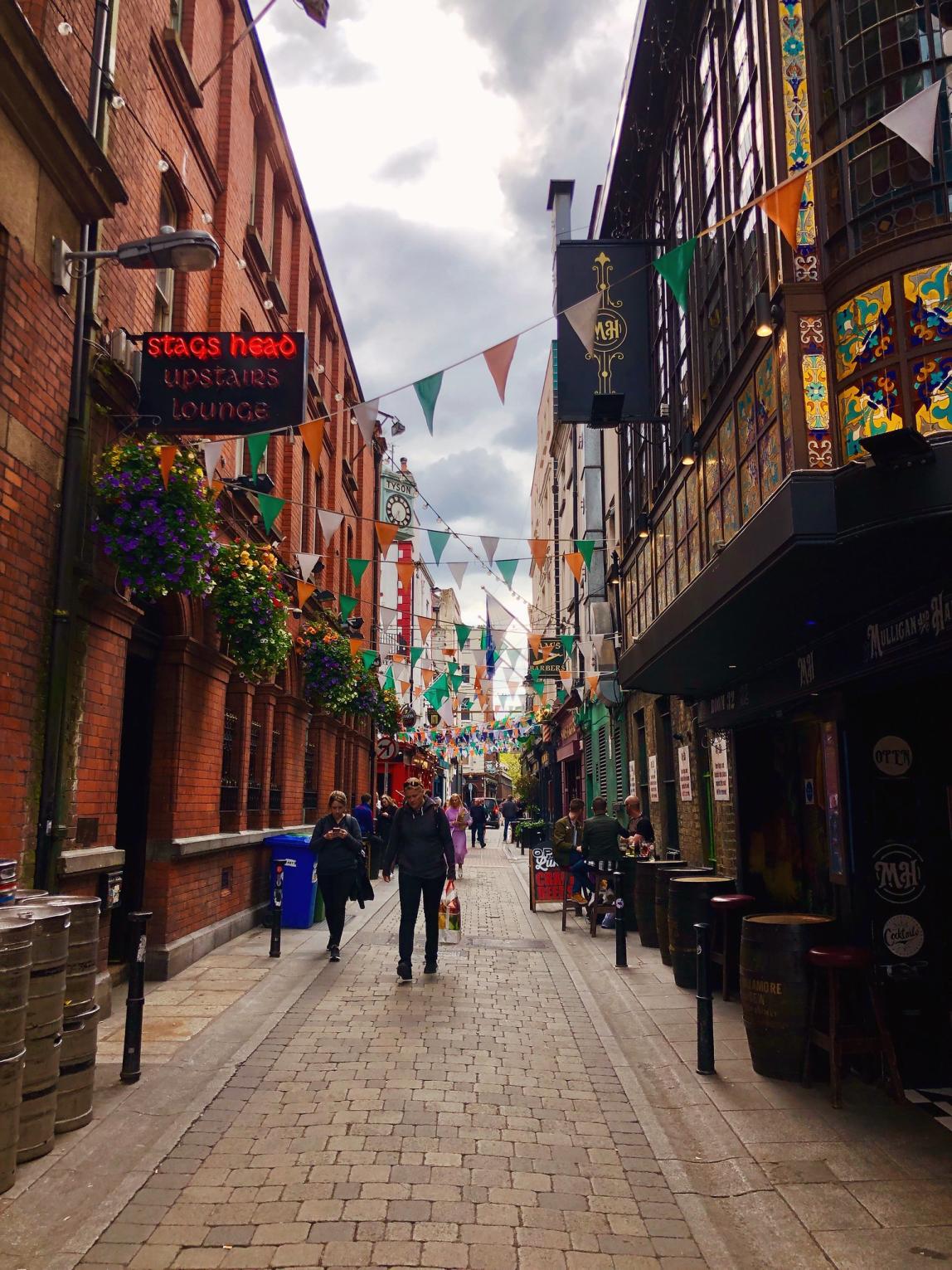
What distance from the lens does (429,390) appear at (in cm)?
846

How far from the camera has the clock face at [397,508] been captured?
3875 cm

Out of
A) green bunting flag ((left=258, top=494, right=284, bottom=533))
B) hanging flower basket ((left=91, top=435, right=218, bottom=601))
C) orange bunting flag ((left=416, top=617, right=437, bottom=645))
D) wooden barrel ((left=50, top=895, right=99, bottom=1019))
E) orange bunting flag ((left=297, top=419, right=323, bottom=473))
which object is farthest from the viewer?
orange bunting flag ((left=416, top=617, right=437, bottom=645))

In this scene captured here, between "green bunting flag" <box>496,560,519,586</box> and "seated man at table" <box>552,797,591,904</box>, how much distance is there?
3331mm

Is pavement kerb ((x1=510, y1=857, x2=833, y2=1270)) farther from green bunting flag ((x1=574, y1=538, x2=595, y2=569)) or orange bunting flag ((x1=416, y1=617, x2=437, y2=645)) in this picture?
orange bunting flag ((x1=416, y1=617, x2=437, y2=645))

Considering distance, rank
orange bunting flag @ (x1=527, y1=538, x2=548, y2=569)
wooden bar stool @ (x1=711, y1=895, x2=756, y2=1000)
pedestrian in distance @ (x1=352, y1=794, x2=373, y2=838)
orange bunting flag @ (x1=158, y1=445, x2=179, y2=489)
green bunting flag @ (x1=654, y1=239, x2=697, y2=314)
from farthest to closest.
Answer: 1. pedestrian in distance @ (x1=352, y1=794, x2=373, y2=838)
2. orange bunting flag @ (x1=527, y1=538, x2=548, y2=569)
3. wooden bar stool @ (x1=711, y1=895, x2=756, y2=1000)
4. orange bunting flag @ (x1=158, y1=445, x2=179, y2=489)
5. green bunting flag @ (x1=654, y1=239, x2=697, y2=314)

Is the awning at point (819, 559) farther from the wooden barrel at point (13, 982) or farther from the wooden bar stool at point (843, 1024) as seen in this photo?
the wooden barrel at point (13, 982)

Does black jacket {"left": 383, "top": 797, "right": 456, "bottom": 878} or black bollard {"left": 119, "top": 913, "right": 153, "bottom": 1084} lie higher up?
black jacket {"left": 383, "top": 797, "right": 456, "bottom": 878}

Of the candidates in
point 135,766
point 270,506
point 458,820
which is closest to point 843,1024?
point 135,766

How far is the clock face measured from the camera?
38750mm

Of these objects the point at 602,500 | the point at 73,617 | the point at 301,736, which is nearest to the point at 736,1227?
the point at 73,617

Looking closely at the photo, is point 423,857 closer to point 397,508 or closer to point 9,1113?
point 9,1113

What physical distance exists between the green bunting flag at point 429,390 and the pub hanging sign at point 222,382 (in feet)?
3.66

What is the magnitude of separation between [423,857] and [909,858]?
474 cm

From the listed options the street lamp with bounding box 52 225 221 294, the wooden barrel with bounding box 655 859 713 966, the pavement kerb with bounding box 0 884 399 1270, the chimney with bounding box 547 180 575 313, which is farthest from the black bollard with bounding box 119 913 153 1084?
the chimney with bounding box 547 180 575 313
